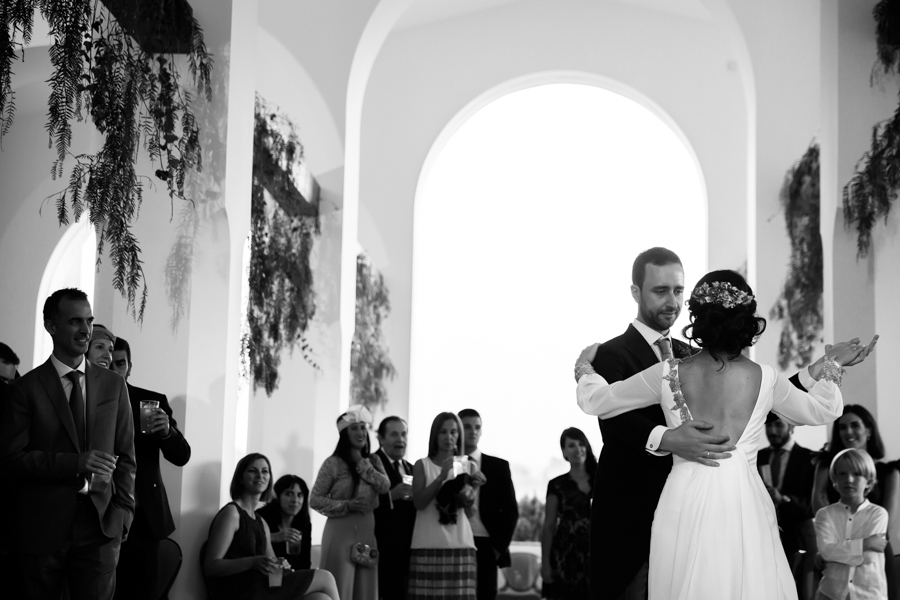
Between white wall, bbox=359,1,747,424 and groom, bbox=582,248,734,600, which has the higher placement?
white wall, bbox=359,1,747,424

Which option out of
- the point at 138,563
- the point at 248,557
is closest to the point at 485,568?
the point at 248,557

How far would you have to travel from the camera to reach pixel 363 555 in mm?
6395

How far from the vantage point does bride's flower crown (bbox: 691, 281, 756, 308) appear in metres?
3.07

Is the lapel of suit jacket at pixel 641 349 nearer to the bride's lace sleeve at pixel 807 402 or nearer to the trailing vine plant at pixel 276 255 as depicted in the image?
the bride's lace sleeve at pixel 807 402

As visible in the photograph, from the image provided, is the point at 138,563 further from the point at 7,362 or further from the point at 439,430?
the point at 439,430

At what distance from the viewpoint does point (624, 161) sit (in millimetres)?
13547

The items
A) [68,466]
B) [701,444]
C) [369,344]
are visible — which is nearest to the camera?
[701,444]

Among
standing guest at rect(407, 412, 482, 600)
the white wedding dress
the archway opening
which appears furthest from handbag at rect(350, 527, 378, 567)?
the archway opening

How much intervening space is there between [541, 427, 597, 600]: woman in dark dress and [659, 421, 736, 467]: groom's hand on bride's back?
3374 mm

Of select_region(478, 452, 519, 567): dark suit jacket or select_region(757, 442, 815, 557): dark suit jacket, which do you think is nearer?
select_region(757, 442, 815, 557): dark suit jacket

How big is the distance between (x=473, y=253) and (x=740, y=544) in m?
10.6

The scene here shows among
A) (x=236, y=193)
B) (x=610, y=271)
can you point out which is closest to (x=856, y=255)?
(x=236, y=193)

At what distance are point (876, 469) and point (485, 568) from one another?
96.5 inches

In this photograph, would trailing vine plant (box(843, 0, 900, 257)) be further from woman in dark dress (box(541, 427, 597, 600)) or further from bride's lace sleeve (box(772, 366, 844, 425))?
bride's lace sleeve (box(772, 366, 844, 425))
